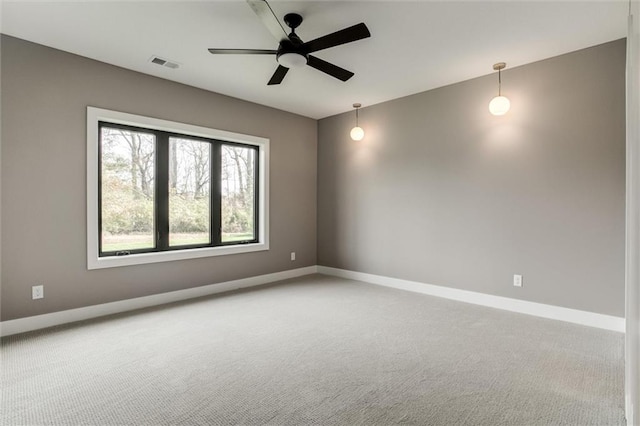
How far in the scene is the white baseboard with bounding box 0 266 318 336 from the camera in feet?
9.79

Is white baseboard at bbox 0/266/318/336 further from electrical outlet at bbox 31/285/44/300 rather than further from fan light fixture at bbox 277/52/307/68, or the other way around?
fan light fixture at bbox 277/52/307/68

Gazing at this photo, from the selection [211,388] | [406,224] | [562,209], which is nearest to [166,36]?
[211,388]

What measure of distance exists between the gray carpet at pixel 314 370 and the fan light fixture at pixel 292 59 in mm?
2363

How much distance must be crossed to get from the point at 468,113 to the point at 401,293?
244cm

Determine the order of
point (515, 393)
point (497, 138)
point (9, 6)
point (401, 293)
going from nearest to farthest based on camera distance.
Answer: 1. point (515, 393)
2. point (9, 6)
3. point (497, 138)
4. point (401, 293)

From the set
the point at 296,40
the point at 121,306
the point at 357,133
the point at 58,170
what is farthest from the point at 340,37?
the point at 121,306

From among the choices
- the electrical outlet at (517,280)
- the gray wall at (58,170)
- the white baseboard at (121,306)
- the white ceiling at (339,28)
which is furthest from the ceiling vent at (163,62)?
the electrical outlet at (517,280)

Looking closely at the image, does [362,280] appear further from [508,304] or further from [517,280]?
[517,280]

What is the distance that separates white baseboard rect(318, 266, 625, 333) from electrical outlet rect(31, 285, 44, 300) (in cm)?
384

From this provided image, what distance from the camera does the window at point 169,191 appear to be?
3545 mm

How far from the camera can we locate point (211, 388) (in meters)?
2.08

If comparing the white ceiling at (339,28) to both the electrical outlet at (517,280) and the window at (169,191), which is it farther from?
the electrical outlet at (517,280)

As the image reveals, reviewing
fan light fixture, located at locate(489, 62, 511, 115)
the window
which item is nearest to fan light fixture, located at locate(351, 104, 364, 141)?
the window

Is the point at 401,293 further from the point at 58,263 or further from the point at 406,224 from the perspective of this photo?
the point at 58,263
